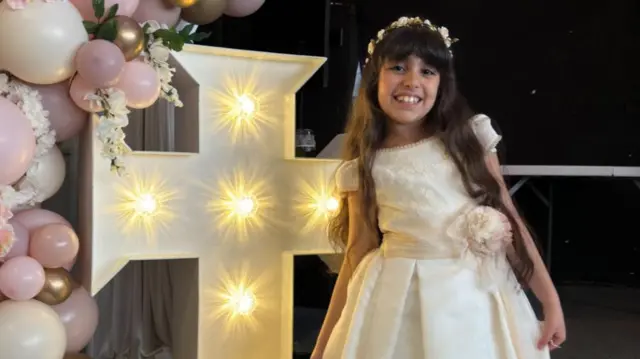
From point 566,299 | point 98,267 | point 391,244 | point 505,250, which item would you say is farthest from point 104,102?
point 566,299

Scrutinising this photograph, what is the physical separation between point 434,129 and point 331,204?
366 millimetres

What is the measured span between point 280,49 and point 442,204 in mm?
1429

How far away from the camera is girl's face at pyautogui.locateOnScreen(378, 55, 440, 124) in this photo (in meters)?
1.42

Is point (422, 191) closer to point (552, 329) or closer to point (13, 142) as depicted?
point (552, 329)

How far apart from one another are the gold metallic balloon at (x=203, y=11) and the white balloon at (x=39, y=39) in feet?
1.12

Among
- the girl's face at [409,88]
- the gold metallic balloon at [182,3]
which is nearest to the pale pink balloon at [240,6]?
the gold metallic balloon at [182,3]

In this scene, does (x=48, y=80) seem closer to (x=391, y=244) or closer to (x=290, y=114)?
(x=290, y=114)

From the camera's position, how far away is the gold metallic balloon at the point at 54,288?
1344 millimetres

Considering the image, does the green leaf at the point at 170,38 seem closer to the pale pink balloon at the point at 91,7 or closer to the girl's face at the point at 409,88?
the pale pink balloon at the point at 91,7

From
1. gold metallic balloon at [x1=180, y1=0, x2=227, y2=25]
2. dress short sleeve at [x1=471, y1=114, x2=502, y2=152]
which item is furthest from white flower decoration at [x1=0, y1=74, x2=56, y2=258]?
dress short sleeve at [x1=471, y1=114, x2=502, y2=152]

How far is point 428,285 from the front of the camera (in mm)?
1331

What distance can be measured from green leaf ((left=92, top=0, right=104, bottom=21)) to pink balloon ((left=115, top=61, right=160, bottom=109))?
0.12 meters

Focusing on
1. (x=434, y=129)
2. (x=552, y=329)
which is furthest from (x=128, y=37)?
(x=552, y=329)

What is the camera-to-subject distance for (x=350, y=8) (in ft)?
9.91
